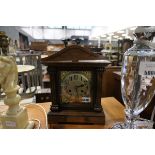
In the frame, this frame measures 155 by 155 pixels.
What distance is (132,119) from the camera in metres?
0.71

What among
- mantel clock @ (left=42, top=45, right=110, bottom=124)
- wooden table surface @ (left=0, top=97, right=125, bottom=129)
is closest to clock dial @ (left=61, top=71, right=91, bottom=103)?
mantel clock @ (left=42, top=45, right=110, bottom=124)

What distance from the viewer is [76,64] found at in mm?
699

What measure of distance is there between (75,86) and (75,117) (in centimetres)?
14

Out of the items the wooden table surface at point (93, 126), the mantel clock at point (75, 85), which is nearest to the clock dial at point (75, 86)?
the mantel clock at point (75, 85)

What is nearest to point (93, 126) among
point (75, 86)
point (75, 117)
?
point (75, 117)

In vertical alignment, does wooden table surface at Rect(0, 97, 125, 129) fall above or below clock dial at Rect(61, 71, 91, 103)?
below

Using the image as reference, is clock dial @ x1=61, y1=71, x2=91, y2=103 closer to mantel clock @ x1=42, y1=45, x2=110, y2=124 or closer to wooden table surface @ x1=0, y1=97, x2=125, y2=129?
mantel clock @ x1=42, y1=45, x2=110, y2=124

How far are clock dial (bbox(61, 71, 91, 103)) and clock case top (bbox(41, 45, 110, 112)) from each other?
0.02m

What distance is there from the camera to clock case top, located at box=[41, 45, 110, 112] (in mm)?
694

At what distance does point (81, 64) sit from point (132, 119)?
0.33 m

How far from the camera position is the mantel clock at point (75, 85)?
70cm

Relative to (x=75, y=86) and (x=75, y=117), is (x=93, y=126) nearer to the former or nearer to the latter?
(x=75, y=117)

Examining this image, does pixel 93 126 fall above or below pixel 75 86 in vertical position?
below

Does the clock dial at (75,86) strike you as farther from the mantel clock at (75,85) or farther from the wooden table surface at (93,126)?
the wooden table surface at (93,126)
